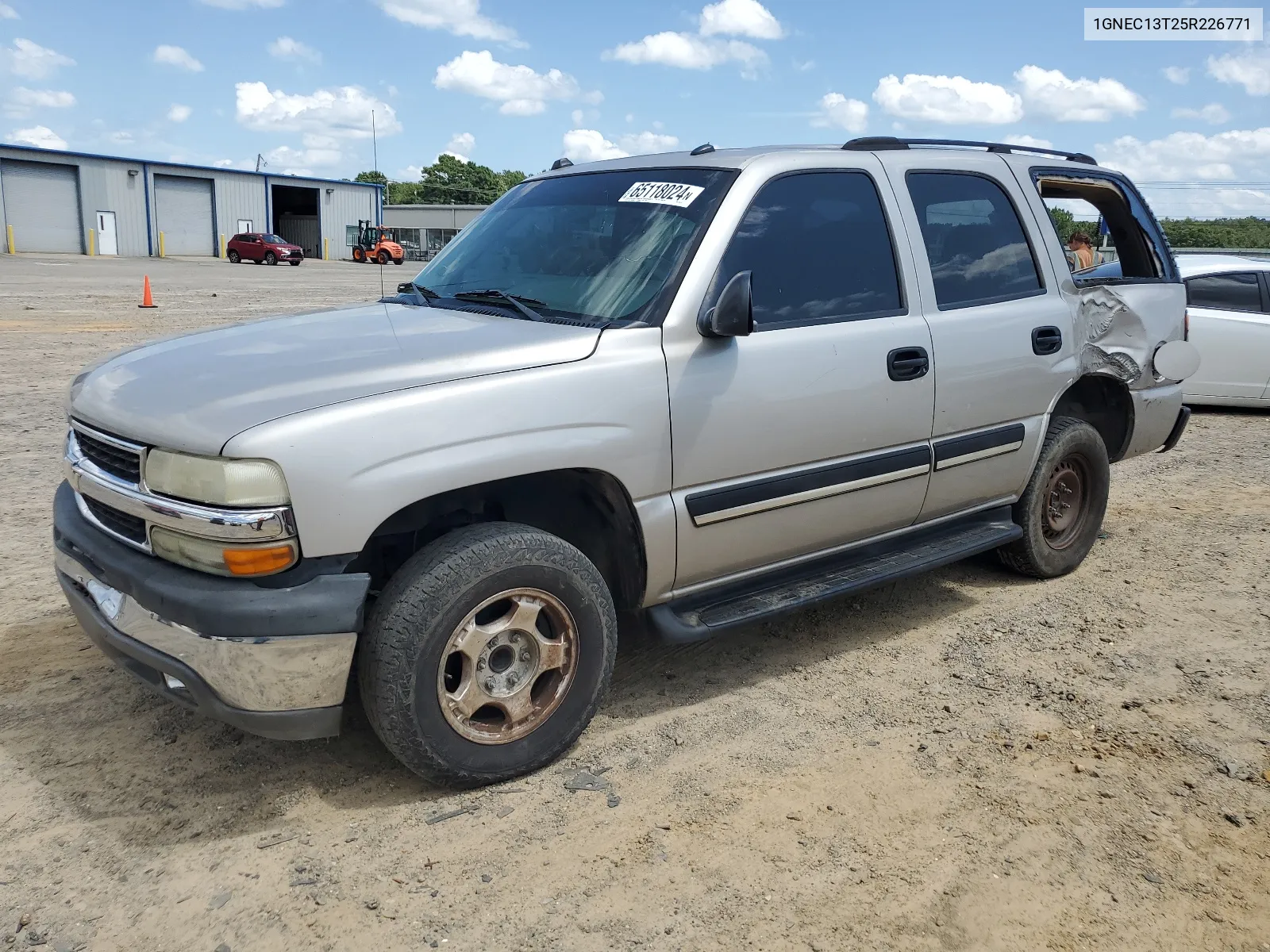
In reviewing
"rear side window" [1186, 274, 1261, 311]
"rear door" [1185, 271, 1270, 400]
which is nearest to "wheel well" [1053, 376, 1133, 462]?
"rear door" [1185, 271, 1270, 400]

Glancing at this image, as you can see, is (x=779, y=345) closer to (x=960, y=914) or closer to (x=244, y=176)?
(x=960, y=914)

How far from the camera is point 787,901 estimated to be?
268 centimetres

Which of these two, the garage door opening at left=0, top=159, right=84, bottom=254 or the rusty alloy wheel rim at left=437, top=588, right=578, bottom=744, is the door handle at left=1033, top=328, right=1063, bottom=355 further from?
the garage door opening at left=0, top=159, right=84, bottom=254

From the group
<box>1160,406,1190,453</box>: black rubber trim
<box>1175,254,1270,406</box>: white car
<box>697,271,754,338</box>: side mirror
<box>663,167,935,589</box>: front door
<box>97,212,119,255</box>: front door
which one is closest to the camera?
<box>697,271,754,338</box>: side mirror

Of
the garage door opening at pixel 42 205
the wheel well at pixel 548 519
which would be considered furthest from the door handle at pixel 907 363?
the garage door opening at pixel 42 205

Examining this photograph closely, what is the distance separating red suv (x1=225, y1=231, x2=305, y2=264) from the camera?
44.0 meters

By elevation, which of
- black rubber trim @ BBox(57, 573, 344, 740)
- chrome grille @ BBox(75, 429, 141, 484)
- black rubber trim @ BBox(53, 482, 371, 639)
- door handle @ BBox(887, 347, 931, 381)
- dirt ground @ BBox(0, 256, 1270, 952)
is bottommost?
dirt ground @ BBox(0, 256, 1270, 952)

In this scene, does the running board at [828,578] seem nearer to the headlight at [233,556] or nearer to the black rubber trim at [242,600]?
the black rubber trim at [242,600]

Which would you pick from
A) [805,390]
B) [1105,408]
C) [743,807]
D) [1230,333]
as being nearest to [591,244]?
[805,390]

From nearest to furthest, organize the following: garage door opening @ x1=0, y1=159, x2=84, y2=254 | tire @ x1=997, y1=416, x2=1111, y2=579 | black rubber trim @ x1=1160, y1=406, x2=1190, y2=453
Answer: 1. tire @ x1=997, y1=416, x2=1111, y2=579
2. black rubber trim @ x1=1160, y1=406, x2=1190, y2=453
3. garage door opening @ x1=0, y1=159, x2=84, y2=254

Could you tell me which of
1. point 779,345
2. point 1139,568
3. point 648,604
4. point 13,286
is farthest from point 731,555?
point 13,286

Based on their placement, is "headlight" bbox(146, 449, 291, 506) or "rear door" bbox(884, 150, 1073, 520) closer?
"headlight" bbox(146, 449, 291, 506)

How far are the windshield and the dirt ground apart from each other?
1.49m

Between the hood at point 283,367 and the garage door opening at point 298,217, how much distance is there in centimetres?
5787
